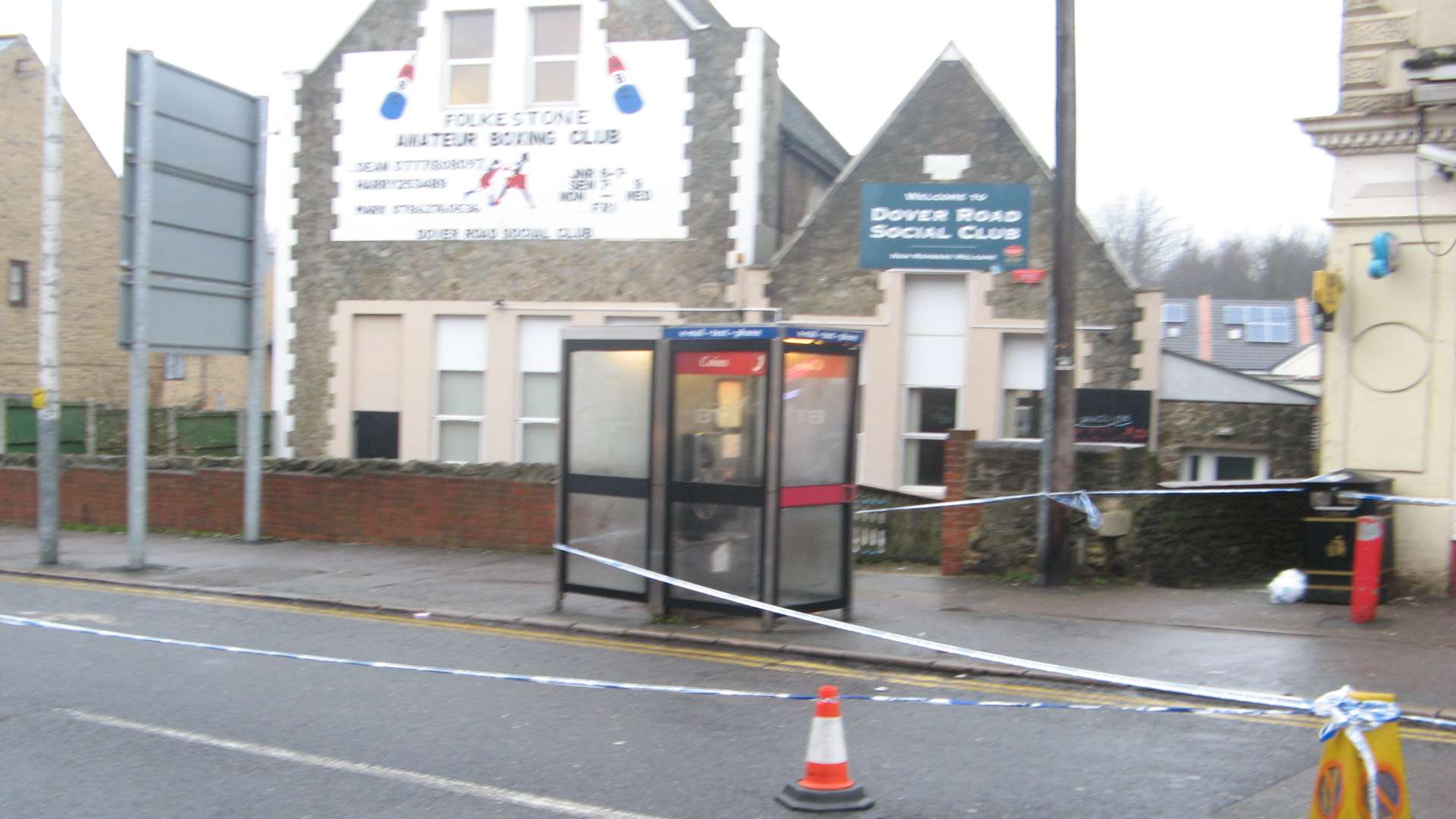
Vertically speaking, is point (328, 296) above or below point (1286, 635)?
above

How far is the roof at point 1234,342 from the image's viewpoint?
47.3m

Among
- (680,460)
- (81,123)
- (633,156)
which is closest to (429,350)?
(633,156)

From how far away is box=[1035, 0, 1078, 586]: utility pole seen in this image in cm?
1255

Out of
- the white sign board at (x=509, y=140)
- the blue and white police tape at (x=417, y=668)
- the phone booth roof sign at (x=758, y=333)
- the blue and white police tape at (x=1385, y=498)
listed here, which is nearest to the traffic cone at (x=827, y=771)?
the blue and white police tape at (x=417, y=668)

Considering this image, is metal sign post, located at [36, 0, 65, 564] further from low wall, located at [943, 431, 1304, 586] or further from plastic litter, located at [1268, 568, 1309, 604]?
plastic litter, located at [1268, 568, 1309, 604]

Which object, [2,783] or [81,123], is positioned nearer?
[2,783]

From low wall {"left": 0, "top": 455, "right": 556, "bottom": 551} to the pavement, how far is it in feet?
2.49

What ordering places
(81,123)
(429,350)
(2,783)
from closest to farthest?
(2,783) → (429,350) → (81,123)

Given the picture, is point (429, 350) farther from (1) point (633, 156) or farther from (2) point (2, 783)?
(2) point (2, 783)

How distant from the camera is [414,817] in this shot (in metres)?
6.00

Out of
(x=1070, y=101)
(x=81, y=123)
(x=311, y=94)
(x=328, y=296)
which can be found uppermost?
(x=81, y=123)

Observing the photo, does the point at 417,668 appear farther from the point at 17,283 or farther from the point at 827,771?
the point at 17,283

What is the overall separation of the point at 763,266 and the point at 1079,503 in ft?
25.9

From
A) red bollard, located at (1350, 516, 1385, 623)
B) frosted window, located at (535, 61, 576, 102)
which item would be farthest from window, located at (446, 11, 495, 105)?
red bollard, located at (1350, 516, 1385, 623)
